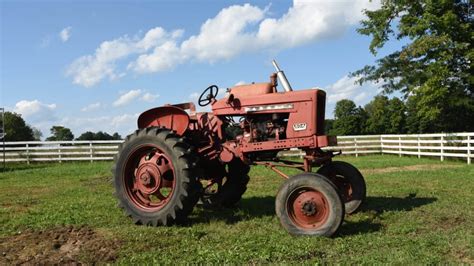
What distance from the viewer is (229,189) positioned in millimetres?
8156

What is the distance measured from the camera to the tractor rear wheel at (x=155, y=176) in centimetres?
662

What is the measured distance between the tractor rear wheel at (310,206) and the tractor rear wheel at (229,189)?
2.05 m

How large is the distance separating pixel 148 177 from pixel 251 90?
2.03 metres

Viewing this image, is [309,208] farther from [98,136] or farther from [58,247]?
[98,136]

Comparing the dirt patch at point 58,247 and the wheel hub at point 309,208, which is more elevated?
the wheel hub at point 309,208

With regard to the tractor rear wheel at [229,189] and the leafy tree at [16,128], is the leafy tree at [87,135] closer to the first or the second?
the leafy tree at [16,128]

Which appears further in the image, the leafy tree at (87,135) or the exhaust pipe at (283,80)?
the leafy tree at (87,135)

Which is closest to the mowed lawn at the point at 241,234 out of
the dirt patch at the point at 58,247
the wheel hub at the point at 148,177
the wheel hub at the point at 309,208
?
the dirt patch at the point at 58,247

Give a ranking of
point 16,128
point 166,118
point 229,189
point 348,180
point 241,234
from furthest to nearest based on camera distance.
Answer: point 16,128
point 229,189
point 348,180
point 166,118
point 241,234

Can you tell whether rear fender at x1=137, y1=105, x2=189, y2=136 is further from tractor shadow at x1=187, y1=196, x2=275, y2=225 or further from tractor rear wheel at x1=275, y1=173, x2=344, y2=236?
tractor rear wheel at x1=275, y1=173, x2=344, y2=236

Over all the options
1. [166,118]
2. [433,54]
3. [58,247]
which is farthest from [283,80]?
[433,54]

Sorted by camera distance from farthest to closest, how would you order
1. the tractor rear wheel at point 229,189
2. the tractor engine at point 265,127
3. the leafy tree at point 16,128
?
the leafy tree at point 16,128 < the tractor rear wheel at point 229,189 < the tractor engine at point 265,127

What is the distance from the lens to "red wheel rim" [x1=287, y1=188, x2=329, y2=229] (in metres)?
6.00

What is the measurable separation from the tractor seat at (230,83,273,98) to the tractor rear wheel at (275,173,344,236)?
155cm
